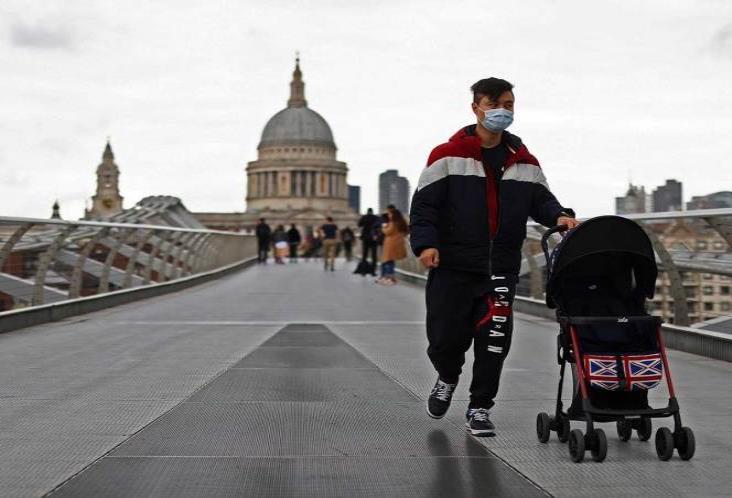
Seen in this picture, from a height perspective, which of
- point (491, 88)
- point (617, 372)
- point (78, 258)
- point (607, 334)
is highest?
point (491, 88)

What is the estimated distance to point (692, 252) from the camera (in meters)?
9.79

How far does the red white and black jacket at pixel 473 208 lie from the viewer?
561 cm

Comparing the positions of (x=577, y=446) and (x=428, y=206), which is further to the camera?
(x=428, y=206)

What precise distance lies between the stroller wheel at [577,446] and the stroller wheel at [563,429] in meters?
0.31

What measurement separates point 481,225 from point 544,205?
13.7 inches

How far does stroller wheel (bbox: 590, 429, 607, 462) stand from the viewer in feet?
16.3

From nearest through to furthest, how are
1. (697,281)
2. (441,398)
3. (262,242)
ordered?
(441,398), (697,281), (262,242)

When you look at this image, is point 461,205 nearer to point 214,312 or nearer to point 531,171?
point 531,171

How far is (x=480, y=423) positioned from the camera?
5621mm

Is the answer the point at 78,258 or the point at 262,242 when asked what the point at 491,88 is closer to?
the point at 78,258

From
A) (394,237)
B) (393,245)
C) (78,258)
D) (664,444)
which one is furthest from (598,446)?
(394,237)

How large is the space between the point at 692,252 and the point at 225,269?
75.6 ft

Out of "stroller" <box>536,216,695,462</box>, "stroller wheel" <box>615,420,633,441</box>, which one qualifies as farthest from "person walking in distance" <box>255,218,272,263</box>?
"stroller" <box>536,216,695,462</box>

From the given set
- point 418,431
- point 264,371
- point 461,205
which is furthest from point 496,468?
point 264,371
